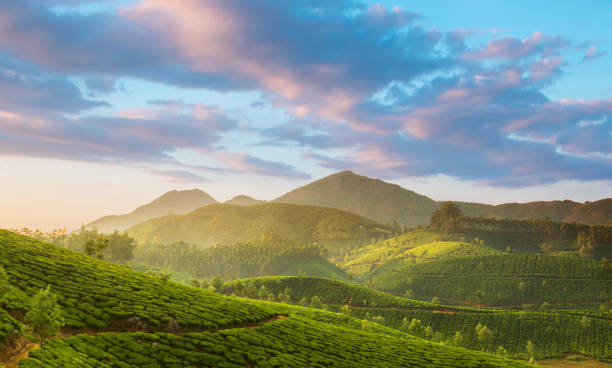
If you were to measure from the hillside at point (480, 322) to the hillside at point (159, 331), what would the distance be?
56.3m

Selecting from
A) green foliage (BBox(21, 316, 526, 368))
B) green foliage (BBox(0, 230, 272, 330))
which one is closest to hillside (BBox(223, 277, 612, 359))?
green foliage (BBox(21, 316, 526, 368))

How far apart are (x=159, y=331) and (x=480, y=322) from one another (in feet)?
435

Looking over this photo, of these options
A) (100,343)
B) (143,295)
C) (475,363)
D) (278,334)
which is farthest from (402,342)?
(100,343)

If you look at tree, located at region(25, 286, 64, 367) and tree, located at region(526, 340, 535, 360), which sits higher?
tree, located at region(25, 286, 64, 367)

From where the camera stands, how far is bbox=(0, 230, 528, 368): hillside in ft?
135

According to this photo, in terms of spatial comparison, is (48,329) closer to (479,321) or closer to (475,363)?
(475,363)

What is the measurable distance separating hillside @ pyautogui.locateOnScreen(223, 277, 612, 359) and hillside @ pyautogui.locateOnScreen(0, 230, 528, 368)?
2216 inches

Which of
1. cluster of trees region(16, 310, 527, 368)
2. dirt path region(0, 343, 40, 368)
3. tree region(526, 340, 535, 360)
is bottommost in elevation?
tree region(526, 340, 535, 360)

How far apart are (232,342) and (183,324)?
8582mm

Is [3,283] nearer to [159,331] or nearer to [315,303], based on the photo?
[159,331]

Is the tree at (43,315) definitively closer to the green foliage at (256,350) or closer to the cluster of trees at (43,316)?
the cluster of trees at (43,316)

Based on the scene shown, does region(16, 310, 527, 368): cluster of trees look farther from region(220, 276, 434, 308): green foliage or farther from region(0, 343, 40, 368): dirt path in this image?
region(220, 276, 434, 308): green foliage

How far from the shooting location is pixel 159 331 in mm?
50844

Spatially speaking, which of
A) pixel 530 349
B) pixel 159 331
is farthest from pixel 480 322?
pixel 159 331
